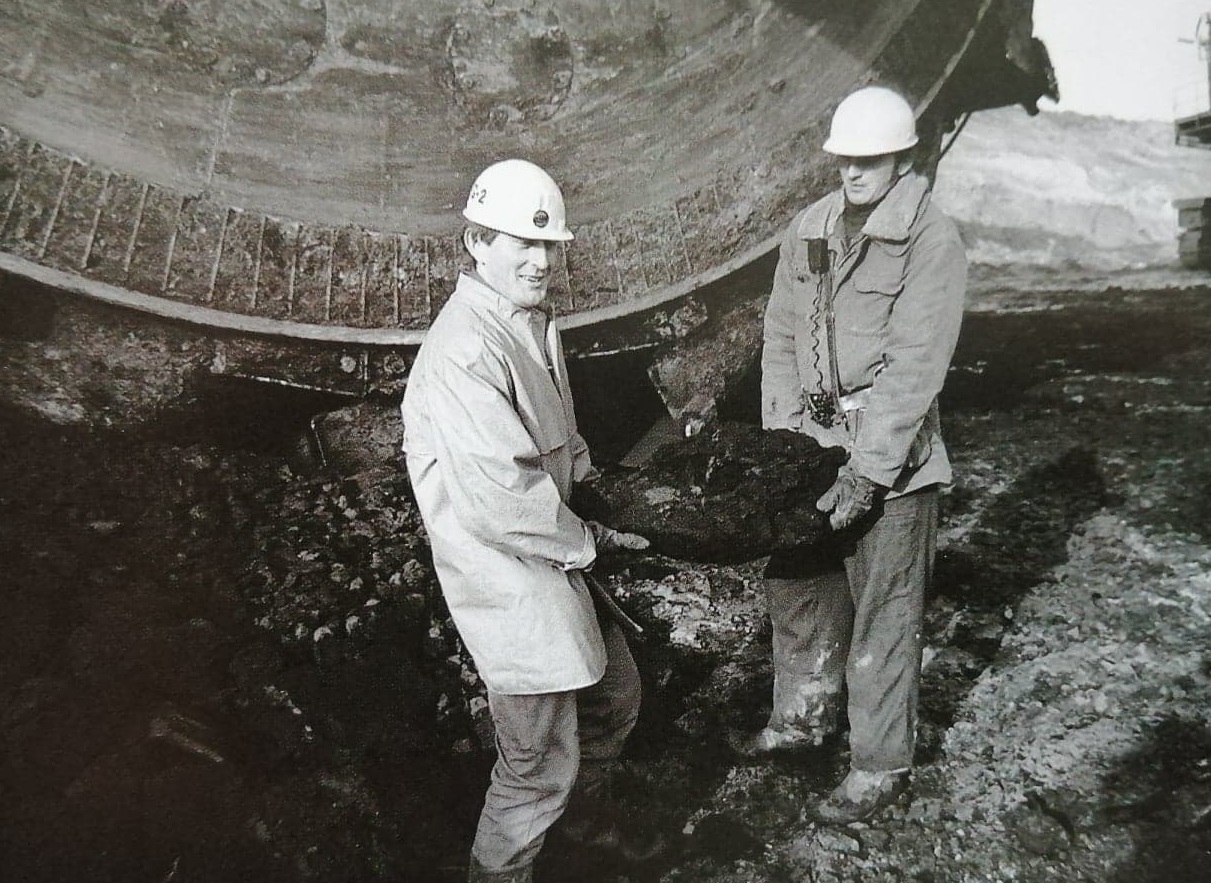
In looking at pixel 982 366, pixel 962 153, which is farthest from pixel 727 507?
pixel 962 153

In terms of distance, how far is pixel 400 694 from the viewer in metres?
2.17

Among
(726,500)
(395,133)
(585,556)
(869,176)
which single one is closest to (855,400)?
(726,500)

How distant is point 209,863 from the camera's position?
170 centimetres

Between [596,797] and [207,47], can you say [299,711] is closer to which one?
[596,797]

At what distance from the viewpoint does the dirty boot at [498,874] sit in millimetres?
1548

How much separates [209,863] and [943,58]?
3.24 metres

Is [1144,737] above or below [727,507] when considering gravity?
below

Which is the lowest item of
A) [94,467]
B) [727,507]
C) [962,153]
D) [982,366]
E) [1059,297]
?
[727,507]

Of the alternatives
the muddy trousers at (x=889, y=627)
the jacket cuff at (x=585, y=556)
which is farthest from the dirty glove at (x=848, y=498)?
the jacket cuff at (x=585, y=556)

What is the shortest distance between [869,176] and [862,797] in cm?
151

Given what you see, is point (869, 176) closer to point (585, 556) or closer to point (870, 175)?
point (870, 175)

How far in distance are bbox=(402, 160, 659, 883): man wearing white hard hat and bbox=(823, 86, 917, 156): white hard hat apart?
27.1 inches

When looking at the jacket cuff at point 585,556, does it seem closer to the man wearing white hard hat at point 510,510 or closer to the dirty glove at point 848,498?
the man wearing white hard hat at point 510,510

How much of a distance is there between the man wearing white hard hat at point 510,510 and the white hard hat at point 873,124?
2.26 feet
